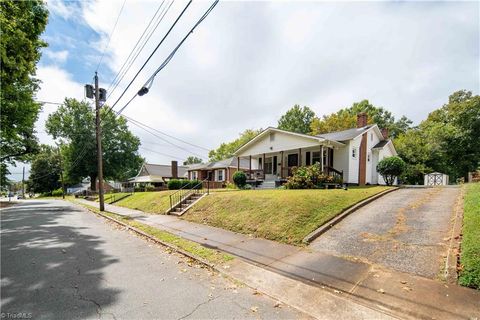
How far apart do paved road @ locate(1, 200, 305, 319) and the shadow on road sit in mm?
12

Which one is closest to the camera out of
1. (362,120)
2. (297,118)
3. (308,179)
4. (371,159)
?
(308,179)

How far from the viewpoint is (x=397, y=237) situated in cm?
618

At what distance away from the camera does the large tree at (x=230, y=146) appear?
5099 cm

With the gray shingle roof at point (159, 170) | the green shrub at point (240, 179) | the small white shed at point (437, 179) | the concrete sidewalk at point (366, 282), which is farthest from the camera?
the gray shingle roof at point (159, 170)

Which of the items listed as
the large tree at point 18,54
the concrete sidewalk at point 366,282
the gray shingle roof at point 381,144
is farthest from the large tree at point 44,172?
the concrete sidewalk at point 366,282

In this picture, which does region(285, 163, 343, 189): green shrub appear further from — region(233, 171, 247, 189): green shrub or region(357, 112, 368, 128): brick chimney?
region(357, 112, 368, 128): brick chimney

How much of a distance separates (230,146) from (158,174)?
18.6 metres

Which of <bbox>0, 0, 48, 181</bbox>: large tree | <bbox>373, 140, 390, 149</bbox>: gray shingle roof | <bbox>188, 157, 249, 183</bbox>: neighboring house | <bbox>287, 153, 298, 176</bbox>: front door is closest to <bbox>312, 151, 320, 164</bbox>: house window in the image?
<bbox>287, 153, 298, 176</bbox>: front door

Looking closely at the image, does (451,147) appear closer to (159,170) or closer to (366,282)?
(366,282)

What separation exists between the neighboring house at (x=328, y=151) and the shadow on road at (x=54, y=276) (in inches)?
565

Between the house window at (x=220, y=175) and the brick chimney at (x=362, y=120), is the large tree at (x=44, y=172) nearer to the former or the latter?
the house window at (x=220, y=175)

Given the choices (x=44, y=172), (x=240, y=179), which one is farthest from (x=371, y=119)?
(x=44, y=172)

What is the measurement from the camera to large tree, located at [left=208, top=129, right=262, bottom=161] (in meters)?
51.0

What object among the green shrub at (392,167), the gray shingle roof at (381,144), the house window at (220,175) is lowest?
the house window at (220,175)
